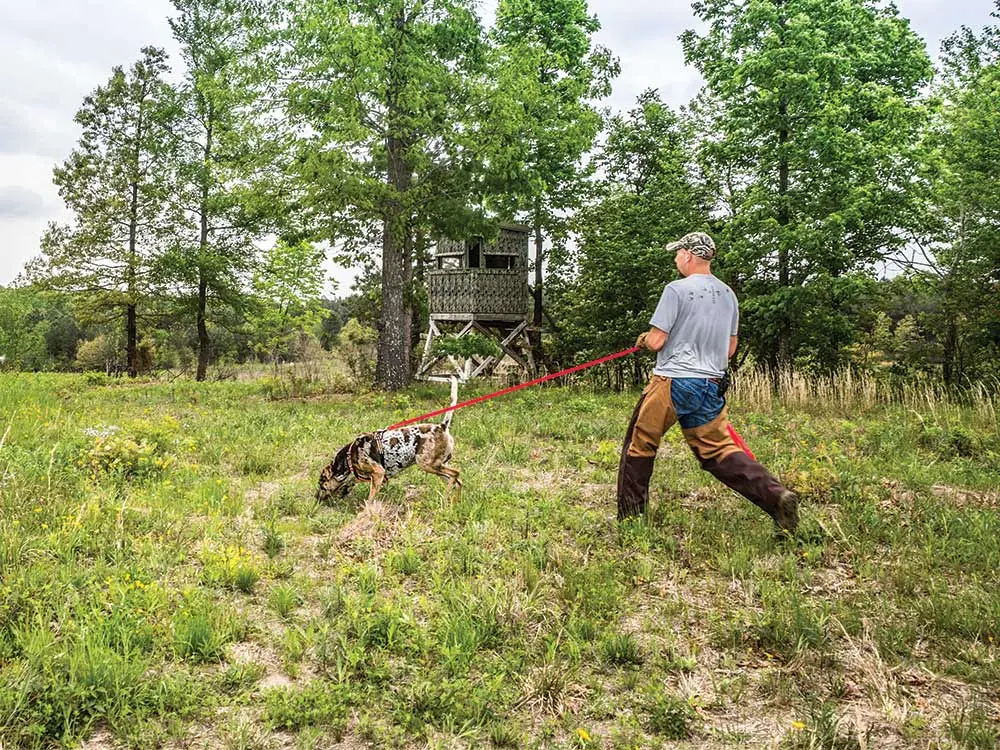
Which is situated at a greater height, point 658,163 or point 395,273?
point 658,163

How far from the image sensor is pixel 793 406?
481 inches

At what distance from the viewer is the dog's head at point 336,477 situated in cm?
644

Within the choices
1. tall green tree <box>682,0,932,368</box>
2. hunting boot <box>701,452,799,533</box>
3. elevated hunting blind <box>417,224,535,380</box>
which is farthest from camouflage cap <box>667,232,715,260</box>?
elevated hunting blind <box>417,224,535,380</box>

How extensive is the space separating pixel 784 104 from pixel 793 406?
8.13 metres

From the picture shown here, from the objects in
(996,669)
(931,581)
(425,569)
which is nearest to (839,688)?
(996,669)

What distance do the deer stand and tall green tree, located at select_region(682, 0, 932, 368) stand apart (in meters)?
7.39

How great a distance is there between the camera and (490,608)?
4.07 metres

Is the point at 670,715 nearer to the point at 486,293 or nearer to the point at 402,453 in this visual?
the point at 402,453

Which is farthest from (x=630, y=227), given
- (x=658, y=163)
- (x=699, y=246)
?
(x=699, y=246)

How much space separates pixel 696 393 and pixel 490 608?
7.89 ft

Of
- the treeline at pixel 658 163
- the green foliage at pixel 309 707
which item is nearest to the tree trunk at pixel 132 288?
the treeline at pixel 658 163

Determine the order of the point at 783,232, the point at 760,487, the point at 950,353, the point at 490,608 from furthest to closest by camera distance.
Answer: the point at 950,353, the point at 783,232, the point at 760,487, the point at 490,608

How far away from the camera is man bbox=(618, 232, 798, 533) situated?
5164 millimetres

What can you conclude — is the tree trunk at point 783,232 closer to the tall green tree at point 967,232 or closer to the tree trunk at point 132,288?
the tall green tree at point 967,232
